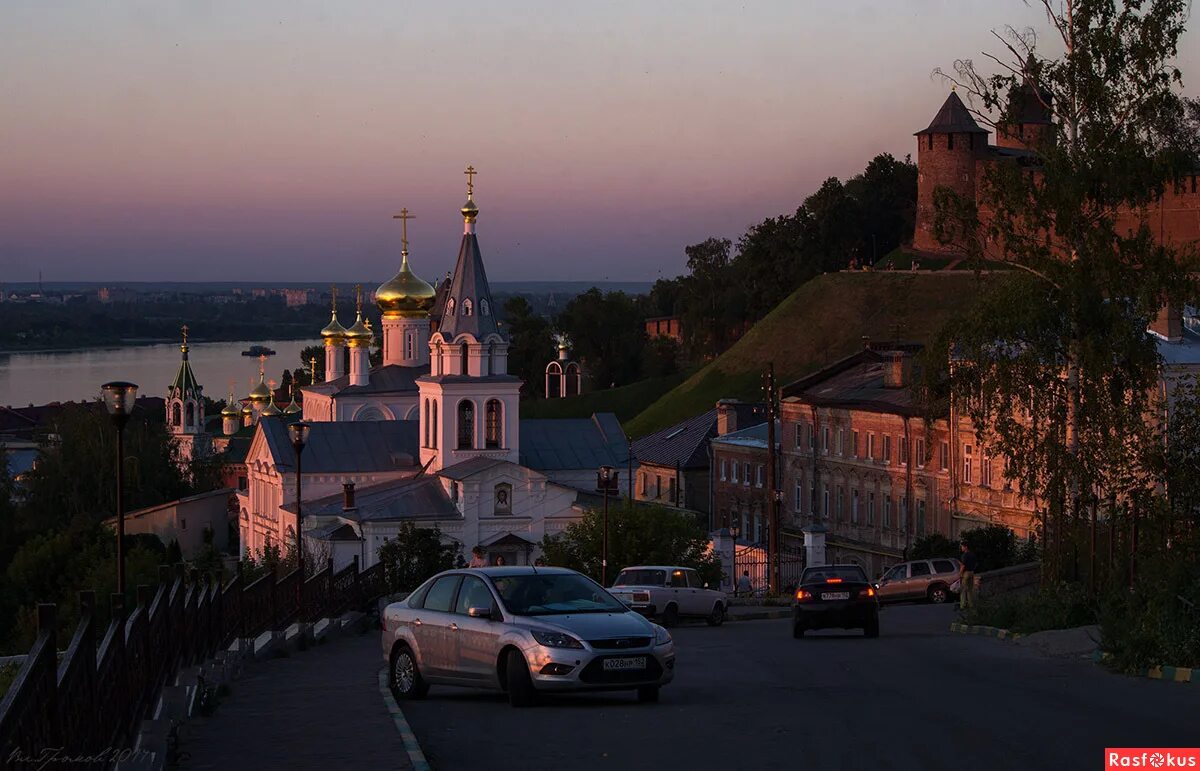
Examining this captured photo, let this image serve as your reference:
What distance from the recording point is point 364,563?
54.0 metres

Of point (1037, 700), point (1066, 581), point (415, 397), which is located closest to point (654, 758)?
→ point (1037, 700)

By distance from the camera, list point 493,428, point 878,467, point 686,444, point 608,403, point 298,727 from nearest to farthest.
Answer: point 298,727
point 878,467
point 493,428
point 686,444
point 608,403

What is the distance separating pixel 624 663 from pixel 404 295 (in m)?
60.9

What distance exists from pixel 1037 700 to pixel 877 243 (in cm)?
10242

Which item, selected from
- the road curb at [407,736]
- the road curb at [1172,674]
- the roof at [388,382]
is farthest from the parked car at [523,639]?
the roof at [388,382]

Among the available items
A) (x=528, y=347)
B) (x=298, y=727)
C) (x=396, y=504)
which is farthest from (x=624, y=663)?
(x=528, y=347)

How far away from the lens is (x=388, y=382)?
72.7m

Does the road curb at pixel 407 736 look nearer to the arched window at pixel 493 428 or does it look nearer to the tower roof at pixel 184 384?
the arched window at pixel 493 428

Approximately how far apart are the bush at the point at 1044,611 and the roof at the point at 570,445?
41.5 metres

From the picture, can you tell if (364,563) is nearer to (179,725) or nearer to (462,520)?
(462,520)

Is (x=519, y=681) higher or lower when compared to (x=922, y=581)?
higher

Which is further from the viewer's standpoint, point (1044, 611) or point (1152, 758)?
point (1044, 611)

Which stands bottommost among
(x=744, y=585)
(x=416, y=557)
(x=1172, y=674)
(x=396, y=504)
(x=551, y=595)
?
(x=744, y=585)

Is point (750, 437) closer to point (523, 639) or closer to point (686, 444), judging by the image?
point (686, 444)
